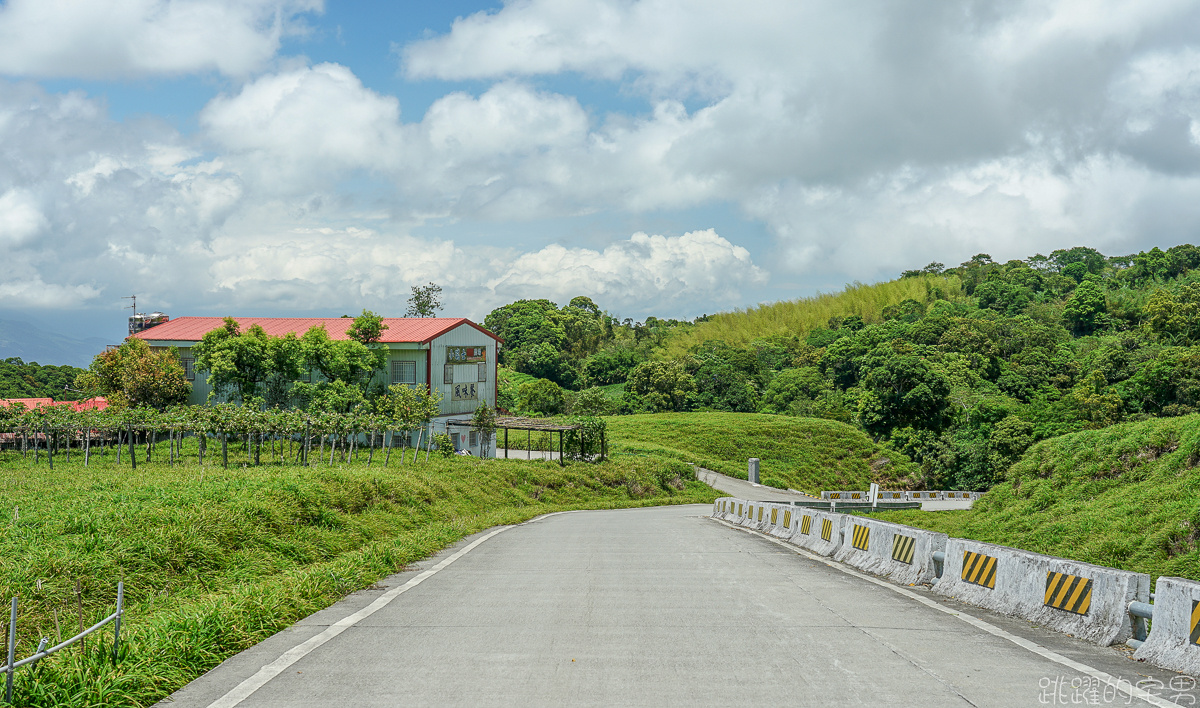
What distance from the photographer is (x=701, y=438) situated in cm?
6719

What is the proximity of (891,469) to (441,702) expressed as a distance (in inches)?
2394

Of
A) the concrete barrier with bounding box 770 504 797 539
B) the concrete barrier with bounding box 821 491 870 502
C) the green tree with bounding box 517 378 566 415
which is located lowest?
the concrete barrier with bounding box 821 491 870 502

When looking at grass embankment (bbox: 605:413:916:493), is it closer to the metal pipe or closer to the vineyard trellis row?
the vineyard trellis row

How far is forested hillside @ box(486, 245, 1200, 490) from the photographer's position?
5331 centimetres

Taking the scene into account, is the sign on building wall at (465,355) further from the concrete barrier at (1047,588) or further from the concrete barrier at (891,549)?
the concrete barrier at (1047,588)

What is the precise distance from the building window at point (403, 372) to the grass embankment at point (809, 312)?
196 feet

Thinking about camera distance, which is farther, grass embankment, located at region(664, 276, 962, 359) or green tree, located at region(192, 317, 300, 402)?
grass embankment, located at region(664, 276, 962, 359)

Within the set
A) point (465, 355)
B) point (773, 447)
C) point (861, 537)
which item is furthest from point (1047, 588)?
point (773, 447)

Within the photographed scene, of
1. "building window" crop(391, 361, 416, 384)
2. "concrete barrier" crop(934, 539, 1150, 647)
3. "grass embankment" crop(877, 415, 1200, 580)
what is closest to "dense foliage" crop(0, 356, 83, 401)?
"building window" crop(391, 361, 416, 384)

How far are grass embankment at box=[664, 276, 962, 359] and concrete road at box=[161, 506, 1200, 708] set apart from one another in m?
96.8

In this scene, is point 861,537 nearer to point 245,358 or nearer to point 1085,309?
point 245,358

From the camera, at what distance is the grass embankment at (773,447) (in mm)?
59812

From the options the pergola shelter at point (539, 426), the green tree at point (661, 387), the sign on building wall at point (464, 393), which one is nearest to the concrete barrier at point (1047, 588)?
the pergola shelter at point (539, 426)

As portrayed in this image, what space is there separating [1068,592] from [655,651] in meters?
3.81
